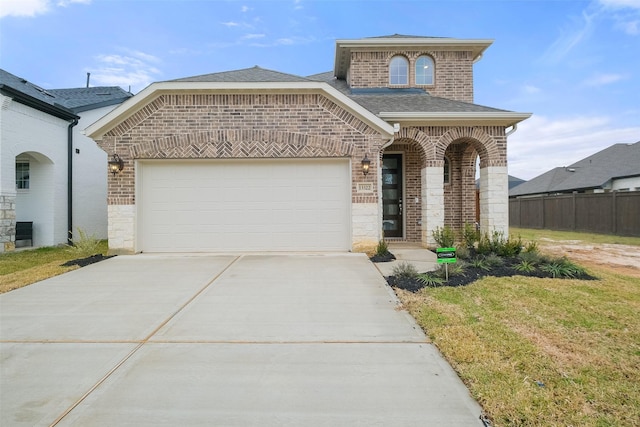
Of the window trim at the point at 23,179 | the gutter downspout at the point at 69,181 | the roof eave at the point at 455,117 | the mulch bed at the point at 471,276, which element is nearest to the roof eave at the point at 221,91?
the roof eave at the point at 455,117

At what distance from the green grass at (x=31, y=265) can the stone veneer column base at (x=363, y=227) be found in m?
6.31

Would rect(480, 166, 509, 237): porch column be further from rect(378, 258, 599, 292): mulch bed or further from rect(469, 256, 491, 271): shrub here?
rect(469, 256, 491, 271): shrub

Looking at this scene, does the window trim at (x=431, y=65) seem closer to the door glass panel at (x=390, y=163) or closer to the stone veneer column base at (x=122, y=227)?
the door glass panel at (x=390, y=163)

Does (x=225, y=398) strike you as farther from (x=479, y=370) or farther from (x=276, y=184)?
(x=276, y=184)

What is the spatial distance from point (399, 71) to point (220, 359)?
11304 mm

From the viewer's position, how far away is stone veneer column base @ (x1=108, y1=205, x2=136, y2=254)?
846 centimetres

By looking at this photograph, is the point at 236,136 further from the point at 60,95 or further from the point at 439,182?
the point at 60,95

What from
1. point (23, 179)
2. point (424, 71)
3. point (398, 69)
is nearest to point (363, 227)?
point (398, 69)

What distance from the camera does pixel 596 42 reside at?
542 inches

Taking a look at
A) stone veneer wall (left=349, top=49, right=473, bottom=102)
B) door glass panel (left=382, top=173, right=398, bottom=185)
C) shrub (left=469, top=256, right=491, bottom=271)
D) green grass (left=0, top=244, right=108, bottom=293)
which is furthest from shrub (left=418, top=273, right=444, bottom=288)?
stone veneer wall (left=349, top=49, right=473, bottom=102)

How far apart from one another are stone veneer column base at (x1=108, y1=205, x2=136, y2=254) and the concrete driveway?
9.54ft

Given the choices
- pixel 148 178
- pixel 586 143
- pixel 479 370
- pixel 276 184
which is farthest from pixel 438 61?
pixel 586 143

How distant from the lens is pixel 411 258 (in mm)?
7879

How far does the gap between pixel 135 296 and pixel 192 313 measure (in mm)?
1367
